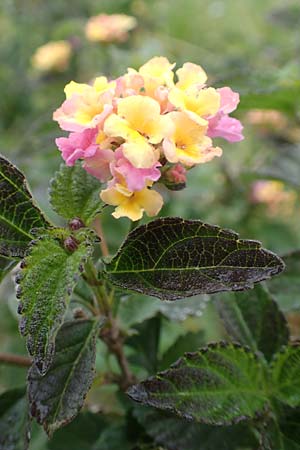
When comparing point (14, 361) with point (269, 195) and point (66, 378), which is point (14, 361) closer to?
point (66, 378)

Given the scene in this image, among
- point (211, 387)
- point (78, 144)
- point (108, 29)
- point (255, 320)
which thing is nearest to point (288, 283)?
point (255, 320)

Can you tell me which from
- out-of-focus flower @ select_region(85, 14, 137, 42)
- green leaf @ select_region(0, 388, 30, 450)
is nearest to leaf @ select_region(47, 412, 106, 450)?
green leaf @ select_region(0, 388, 30, 450)

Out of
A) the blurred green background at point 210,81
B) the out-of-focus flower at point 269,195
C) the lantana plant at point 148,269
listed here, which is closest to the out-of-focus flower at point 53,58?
the blurred green background at point 210,81

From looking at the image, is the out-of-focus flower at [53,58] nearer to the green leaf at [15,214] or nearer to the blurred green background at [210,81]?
the blurred green background at [210,81]

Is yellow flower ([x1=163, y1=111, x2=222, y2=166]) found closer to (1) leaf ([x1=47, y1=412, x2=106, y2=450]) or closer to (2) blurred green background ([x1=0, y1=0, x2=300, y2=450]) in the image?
(2) blurred green background ([x1=0, y1=0, x2=300, y2=450])

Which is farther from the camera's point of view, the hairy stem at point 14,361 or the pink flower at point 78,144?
the hairy stem at point 14,361

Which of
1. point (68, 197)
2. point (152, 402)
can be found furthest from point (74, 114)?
point (152, 402)

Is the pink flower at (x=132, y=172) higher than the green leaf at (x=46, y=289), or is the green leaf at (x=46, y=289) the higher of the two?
the pink flower at (x=132, y=172)
